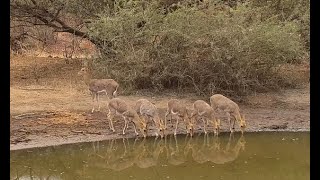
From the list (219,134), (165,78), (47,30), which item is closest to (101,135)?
(219,134)

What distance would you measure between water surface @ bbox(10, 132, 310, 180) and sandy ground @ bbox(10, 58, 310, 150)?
1.63 feet

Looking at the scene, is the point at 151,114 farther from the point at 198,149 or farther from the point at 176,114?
the point at 198,149

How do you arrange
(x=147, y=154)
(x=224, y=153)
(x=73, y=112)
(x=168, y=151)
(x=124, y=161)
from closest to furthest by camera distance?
(x=124, y=161), (x=147, y=154), (x=224, y=153), (x=168, y=151), (x=73, y=112)

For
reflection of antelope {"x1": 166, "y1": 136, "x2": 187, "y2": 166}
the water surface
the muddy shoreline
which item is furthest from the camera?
the muddy shoreline

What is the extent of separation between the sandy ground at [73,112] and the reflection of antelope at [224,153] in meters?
1.12

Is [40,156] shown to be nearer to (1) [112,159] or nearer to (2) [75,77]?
(1) [112,159]

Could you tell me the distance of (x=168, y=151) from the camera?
1179 cm

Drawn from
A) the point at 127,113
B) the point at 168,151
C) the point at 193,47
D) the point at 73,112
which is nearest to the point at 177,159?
the point at 168,151

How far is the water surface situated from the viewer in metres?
10.1

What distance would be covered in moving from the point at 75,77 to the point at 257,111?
602 cm

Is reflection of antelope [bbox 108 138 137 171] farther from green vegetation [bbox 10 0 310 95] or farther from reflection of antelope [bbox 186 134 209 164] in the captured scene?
green vegetation [bbox 10 0 310 95]

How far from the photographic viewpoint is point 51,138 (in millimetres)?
12453

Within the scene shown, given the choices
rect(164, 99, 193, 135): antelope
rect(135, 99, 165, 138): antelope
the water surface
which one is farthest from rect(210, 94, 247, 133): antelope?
rect(135, 99, 165, 138): antelope

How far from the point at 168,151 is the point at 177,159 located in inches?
24.0
